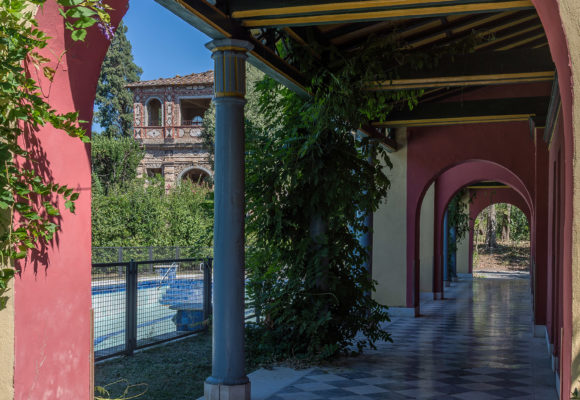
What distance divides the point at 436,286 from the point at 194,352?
9.00m

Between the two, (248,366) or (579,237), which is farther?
(248,366)

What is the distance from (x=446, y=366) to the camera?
7.06m

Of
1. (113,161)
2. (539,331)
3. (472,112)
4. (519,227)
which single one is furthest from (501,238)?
(539,331)

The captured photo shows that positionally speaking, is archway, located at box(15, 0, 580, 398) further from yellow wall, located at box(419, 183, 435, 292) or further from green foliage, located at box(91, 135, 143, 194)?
green foliage, located at box(91, 135, 143, 194)

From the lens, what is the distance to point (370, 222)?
1038 cm

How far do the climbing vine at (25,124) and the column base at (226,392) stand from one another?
3067 mm

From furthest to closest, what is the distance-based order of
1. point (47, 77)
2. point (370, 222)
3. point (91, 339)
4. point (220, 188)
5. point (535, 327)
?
point (370, 222) → point (535, 327) → point (220, 188) → point (91, 339) → point (47, 77)

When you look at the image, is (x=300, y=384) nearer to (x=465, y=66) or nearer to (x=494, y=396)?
(x=494, y=396)

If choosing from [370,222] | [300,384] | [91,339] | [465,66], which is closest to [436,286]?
[370,222]

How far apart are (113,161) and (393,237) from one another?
50.8ft

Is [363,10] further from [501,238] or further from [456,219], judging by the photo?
[501,238]

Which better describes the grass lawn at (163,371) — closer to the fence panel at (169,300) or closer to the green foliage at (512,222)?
the fence panel at (169,300)

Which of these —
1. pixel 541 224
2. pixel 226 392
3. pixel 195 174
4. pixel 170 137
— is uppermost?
pixel 170 137

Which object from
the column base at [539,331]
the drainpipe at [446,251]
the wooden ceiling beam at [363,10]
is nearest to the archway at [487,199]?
the drainpipe at [446,251]
